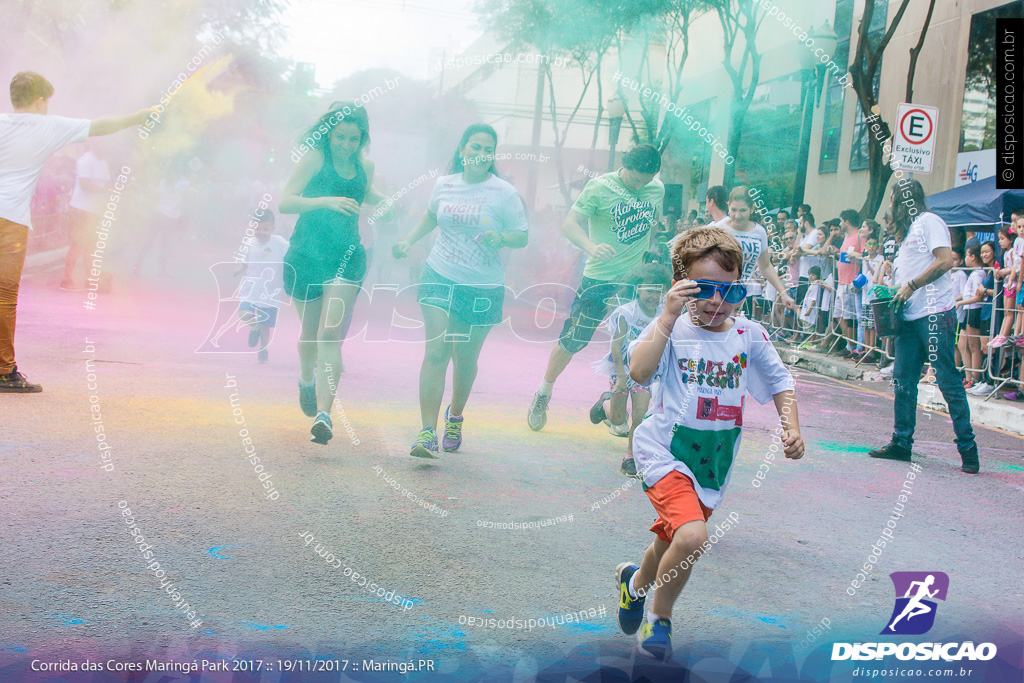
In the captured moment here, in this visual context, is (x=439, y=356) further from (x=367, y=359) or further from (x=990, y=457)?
(x=990, y=457)

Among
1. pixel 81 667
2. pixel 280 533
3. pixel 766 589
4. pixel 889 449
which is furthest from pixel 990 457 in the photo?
pixel 81 667

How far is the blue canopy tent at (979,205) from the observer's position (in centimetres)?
1042

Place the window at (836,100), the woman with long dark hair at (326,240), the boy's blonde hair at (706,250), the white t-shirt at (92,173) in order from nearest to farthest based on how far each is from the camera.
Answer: the boy's blonde hair at (706,250)
the woman with long dark hair at (326,240)
the white t-shirt at (92,173)
the window at (836,100)

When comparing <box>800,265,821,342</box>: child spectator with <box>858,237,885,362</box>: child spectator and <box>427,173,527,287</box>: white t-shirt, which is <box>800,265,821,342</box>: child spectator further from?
<box>427,173,527,287</box>: white t-shirt

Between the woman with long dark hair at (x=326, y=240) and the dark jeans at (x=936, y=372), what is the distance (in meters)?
3.45

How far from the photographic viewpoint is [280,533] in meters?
3.45

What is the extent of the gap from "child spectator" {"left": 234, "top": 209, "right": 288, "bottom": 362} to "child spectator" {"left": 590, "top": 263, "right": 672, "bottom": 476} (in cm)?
194

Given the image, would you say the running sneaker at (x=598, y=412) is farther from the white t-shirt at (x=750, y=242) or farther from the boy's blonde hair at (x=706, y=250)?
the boy's blonde hair at (x=706, y=250)

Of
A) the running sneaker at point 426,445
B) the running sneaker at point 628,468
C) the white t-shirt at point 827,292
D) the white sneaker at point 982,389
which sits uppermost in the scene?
the white t-shirt at point 827,292

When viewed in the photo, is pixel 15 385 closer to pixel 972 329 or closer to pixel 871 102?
pixel 871 102

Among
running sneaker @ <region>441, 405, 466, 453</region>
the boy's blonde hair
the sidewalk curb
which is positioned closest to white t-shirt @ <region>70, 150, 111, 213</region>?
running sneaker @ <region>441, 405, 466, 453</region>

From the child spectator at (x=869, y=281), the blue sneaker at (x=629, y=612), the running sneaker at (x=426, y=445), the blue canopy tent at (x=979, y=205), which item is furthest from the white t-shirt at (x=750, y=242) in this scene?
the blue canopy tent at (x=979, y=205)

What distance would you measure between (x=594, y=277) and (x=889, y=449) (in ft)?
7.44

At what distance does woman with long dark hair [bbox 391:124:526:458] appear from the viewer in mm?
4578
